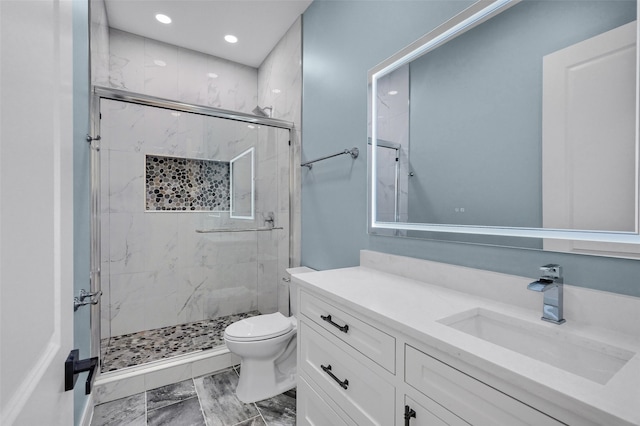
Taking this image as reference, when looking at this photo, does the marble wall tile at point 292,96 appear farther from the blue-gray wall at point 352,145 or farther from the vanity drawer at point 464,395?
the vanity drawer at point 464,395

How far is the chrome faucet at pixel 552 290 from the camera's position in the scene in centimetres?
88

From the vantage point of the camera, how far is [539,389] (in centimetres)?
57

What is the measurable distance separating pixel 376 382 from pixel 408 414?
0.14 meters

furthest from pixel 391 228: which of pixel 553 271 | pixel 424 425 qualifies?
pixel 424 425

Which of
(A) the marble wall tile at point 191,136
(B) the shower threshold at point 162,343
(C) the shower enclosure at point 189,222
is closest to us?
(B) the shower threshold at point 162,343

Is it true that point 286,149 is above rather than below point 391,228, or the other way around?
above

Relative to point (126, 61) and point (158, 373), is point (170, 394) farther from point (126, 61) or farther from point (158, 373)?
point (126, 61)

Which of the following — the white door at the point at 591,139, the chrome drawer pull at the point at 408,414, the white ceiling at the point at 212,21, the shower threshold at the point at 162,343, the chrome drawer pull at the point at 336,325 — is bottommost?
the shower threshold at the point at 162,343

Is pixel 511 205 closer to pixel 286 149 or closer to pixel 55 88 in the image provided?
pixel 55 88

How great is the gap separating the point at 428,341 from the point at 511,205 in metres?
0.64

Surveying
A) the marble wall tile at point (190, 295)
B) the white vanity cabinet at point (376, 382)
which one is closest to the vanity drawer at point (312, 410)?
the white vanity cabinet at point (376, 382)

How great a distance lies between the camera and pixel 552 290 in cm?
89

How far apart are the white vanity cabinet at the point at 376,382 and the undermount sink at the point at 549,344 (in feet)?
0.60

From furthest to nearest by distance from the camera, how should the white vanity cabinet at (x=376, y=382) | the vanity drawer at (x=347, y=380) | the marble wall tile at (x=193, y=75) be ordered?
the marble wall tile at (x=193, y=75) → the vanity drawer at (x=347, y=380) → the white vanity cabinet at (x=376, y=382)
